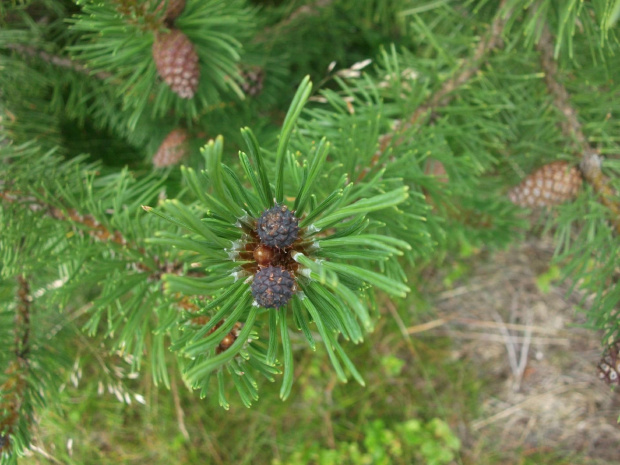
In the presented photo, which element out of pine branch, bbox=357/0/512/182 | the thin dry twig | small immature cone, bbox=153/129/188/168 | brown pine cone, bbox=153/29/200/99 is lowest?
the thin dry twig

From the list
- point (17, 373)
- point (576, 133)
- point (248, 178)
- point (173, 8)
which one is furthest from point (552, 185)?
point (17, 373)

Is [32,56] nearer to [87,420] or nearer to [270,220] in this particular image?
[270,220]

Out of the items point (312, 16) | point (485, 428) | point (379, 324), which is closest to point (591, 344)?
point (485, 428)

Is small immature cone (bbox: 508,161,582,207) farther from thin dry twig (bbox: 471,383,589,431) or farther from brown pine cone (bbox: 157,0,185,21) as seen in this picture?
thin dry twig (bbox: 471,383,589,431)

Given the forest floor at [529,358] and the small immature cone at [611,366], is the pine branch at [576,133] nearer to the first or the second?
the small immature cone at [611,366]

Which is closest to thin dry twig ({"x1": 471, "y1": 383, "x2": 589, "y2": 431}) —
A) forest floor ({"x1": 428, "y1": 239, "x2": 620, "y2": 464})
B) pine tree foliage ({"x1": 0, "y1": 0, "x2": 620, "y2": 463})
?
forest floor ({"x1": 428, "y1": 239, "x2": 620, "y2": 464})

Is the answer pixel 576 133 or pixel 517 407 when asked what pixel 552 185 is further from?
pixel 517 407
